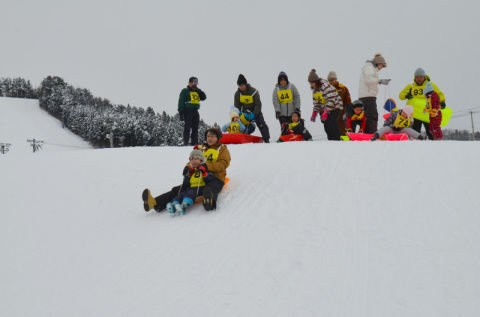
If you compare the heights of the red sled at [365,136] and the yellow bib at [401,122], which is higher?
the yellow bib at [401,122]

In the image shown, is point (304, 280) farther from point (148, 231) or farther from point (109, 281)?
point (148, 231)

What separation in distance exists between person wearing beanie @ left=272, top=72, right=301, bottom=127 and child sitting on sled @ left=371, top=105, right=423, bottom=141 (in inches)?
76.8

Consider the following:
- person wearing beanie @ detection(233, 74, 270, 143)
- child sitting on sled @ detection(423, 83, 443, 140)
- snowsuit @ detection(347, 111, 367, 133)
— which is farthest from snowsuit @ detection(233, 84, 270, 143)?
child sitting on sled @ detection(423, 83, 443, 140)

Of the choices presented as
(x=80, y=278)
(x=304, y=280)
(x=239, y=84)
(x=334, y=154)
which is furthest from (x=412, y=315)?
(x=239, y=84)

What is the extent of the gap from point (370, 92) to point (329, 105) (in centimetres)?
97

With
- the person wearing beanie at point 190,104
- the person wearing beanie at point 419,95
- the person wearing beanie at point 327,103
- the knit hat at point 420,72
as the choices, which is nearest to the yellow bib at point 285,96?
the person wearing beanie at point 327,103

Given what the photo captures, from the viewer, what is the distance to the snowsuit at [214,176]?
16.1ft

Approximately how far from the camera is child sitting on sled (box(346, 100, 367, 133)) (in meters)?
8.52

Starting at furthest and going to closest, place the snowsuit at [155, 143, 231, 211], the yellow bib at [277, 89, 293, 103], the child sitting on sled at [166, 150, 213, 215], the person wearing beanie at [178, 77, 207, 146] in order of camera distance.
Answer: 1. the person wearing beanie at [178, 77, 207, 146]
2. the yellow bib at [277, 89, 293, 103]
3. the snowsuit at [155, 143, 231, 211]
4. the child sitting on sled at [166, 150, 213, 215]

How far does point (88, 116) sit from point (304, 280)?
154ft

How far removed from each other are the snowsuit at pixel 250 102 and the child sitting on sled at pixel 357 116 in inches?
78.2

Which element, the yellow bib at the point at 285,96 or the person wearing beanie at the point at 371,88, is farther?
the yellow bib at the point at 285,96

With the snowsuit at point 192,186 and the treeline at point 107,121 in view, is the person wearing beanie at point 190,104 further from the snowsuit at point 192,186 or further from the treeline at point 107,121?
the treeline at point 107,121

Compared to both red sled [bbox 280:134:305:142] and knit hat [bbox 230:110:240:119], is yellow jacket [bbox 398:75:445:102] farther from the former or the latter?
knit hat [bbox 230:110:240:119]
